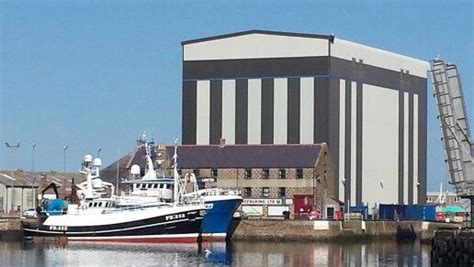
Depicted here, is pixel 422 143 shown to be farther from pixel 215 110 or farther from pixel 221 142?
pixel 221 142

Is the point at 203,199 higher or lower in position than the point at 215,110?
lower

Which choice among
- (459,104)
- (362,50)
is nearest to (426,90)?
(362,50)

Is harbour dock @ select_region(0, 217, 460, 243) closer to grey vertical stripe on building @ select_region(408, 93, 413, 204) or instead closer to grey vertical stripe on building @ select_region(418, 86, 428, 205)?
grey vertical stripe on building @ select_region(408, 93, 413, 204)

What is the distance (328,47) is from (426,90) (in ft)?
58.3

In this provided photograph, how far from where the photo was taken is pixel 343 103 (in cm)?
9131

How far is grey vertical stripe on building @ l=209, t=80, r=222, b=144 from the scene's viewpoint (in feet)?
303

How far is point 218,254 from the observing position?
59.4 meters

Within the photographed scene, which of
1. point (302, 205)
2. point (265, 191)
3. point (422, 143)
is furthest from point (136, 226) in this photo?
point (422, 143)

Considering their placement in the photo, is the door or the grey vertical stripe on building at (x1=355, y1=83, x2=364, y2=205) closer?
the door

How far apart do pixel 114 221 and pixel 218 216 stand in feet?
19.8

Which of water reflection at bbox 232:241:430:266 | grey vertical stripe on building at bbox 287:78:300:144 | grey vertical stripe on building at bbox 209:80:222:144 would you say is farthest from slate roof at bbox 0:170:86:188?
water reflection at bbox 232:241:430:266

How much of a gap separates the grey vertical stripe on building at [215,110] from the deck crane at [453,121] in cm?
3362

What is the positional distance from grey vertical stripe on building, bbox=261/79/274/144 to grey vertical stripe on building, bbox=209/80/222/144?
3.53 m

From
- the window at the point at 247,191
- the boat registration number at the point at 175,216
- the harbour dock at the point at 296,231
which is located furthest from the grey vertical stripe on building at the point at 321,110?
the boat registration number at the point at 175,216
